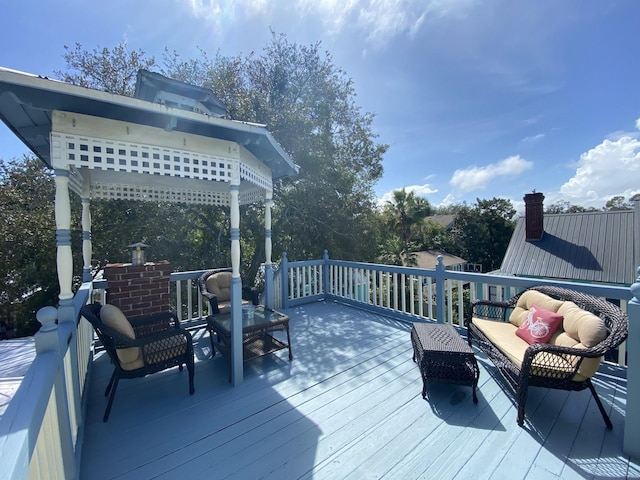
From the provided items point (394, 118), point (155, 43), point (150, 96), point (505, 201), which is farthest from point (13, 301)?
point (505, 201)

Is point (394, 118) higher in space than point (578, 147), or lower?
lower

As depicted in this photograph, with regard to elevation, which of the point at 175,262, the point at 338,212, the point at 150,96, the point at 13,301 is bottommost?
the point at 13,301

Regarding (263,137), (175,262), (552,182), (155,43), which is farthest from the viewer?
(552,182)

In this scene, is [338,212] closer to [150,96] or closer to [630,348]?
[150,96]

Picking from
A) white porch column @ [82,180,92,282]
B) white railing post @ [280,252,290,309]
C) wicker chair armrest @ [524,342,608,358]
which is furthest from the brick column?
wicker chair armrest @ [524,342,608,358]

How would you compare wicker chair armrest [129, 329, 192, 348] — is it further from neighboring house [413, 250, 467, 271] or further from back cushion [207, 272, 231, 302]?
neighboring house [413, 250, 467, 271]

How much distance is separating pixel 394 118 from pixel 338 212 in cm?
415

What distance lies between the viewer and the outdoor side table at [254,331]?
11.1 feet

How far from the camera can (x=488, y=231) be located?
26156 millimetres

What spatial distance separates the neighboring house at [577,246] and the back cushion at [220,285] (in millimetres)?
13609

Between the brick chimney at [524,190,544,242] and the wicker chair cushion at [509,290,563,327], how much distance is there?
13.2 meters

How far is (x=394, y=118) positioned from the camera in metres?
10.4

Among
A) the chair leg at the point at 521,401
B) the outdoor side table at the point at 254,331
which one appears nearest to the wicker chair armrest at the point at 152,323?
the outdoor side table at the point at 254,331

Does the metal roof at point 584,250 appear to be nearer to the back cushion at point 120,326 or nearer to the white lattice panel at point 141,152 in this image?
the white lattice panel at point 141,152
